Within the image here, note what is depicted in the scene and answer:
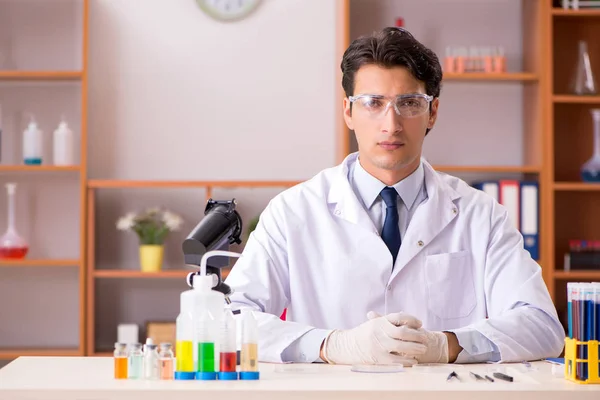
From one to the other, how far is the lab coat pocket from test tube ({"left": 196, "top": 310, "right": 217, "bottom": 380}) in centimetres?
82

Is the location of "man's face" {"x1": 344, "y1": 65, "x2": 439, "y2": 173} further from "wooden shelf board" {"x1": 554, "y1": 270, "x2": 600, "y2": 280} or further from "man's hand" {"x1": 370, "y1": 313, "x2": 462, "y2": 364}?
"wooden shelf board" {"x1": 554, "y1": 270, "x2": 600, "y2": 280}

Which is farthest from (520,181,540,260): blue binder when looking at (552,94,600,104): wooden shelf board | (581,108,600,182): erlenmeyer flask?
(552,94,600,104): wooden shelf board

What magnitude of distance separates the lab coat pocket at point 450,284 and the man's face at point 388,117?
0.25 metres

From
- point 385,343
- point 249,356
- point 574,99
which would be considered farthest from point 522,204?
point 249,356

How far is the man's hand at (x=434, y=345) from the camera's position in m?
1.61

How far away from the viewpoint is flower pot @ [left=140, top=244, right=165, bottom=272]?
149 inches

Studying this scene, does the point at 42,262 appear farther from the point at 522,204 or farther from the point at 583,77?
the point at 583,77

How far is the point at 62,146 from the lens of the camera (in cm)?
383

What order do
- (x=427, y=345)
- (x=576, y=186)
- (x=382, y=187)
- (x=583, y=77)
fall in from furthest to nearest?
(x=583, y=77) → (x=576, y=186) → (x=382, y=187) → (x=427, y=345)

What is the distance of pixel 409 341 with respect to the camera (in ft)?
5.30

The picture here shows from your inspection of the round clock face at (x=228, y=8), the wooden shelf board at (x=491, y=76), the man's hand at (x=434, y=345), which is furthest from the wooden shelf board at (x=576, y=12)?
the man's hand at (x=434, y=345)

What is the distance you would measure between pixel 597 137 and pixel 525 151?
33 cm

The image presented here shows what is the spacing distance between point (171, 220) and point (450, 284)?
6.54 ft

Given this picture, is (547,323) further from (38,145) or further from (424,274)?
(38,145)
